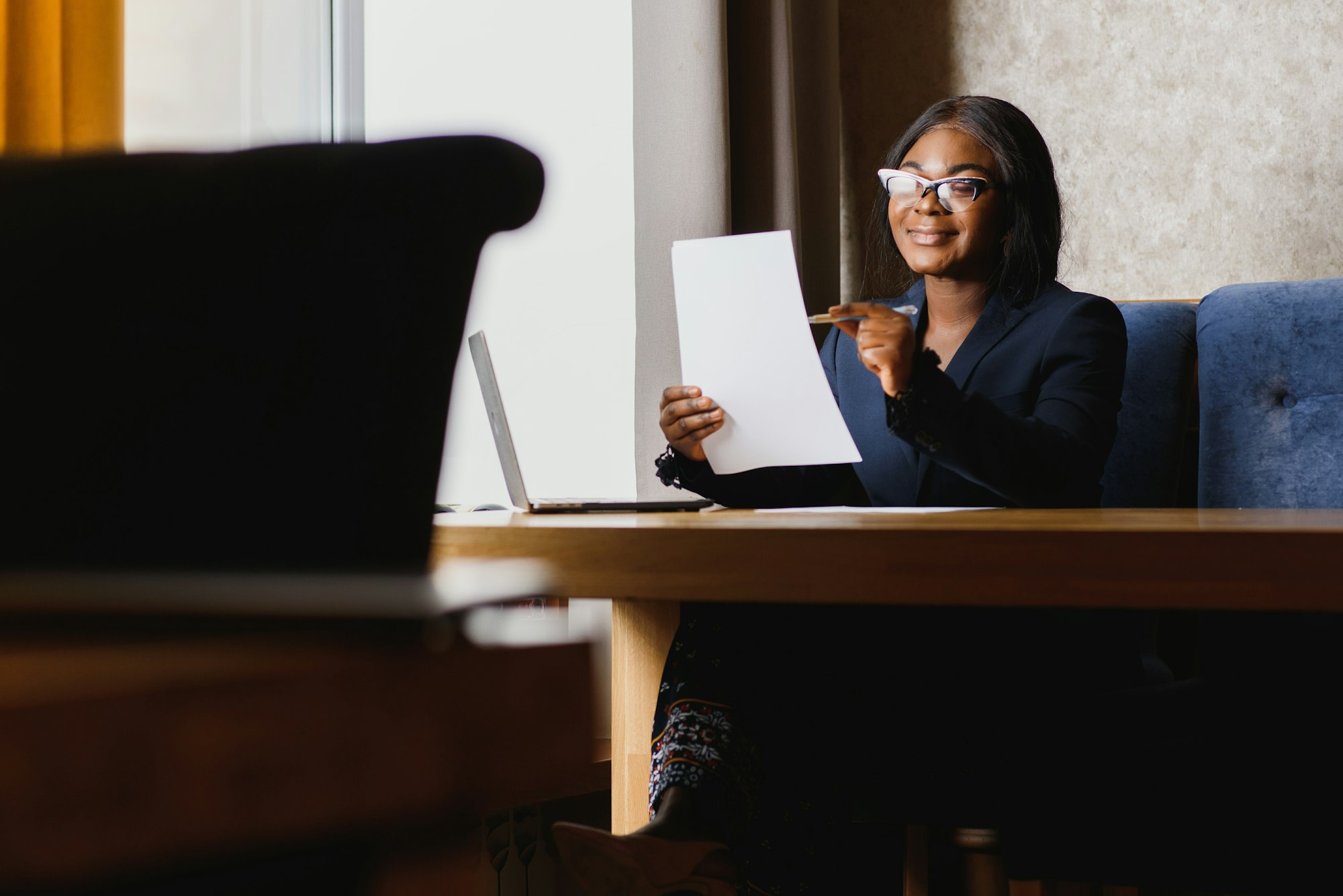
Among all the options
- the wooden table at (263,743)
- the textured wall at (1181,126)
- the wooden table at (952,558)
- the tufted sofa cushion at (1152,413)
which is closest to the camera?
the wooden table at (263,743)

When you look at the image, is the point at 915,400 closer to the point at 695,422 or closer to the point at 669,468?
the point at 695,422

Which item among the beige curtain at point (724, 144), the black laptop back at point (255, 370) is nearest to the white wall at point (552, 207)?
the beige curtain at point (724, 144)

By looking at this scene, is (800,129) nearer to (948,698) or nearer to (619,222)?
(619,222)

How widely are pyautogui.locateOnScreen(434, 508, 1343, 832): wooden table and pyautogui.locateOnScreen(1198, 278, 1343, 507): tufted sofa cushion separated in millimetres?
931

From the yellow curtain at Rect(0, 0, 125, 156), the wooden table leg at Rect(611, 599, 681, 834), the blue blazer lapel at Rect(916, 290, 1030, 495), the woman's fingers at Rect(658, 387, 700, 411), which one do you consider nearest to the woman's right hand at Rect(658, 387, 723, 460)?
the woman's fingers at Rect(658, 387, 700, 411)

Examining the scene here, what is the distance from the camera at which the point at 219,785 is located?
0.36 m

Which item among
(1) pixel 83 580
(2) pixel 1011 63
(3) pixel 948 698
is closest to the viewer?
(1) pixel 83 580

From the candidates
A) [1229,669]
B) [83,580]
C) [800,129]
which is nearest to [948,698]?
[1229,669]

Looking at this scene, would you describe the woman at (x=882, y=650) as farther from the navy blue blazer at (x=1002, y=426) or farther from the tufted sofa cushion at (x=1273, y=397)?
the tufted sofa cushion at (x=1273, y=397)

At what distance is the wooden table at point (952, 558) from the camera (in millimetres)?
671

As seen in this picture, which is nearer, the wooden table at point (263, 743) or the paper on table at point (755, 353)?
the wooden table at point (263, 743)

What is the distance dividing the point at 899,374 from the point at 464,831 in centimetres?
75

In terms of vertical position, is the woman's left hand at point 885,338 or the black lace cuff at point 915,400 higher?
the woman's left hand at point 885,338

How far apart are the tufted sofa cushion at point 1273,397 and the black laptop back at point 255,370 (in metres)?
1.63
